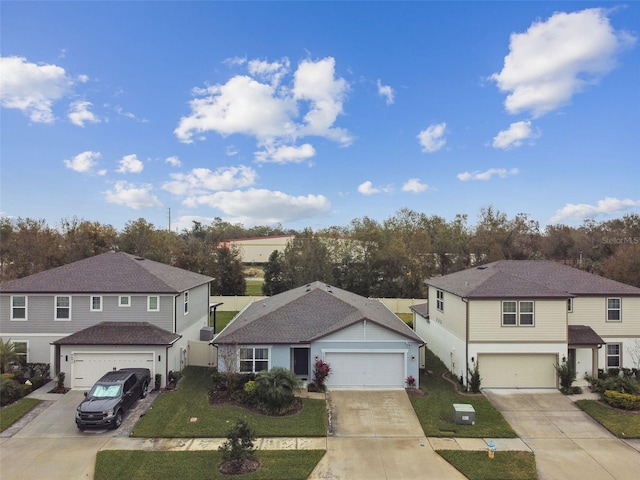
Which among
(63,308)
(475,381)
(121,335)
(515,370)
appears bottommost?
(475,381)

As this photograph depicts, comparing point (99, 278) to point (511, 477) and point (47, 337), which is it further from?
point (511, 477)

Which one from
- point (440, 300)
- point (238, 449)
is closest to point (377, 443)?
point (238, 449)

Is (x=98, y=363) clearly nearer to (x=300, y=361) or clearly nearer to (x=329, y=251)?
(x=300, y=361)

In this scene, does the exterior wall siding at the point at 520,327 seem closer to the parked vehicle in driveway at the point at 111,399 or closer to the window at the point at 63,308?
the parked vehicle in driveway at the point at 111,399

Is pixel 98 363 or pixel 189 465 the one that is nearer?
pixel 189 465

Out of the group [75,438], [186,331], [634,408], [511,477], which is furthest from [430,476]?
[186,331]

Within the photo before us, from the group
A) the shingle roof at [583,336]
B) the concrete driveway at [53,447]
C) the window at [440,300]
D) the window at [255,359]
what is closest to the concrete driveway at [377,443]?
the window at [255,359]
